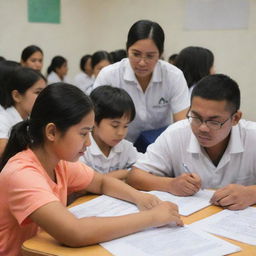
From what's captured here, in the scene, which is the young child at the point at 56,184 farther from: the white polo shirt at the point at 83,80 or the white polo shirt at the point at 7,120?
the white polo shirt at the point at 83,80

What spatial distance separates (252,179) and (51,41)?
439cm

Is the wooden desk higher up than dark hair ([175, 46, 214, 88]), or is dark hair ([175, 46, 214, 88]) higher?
dark hair ([175, 46, 214, 88])

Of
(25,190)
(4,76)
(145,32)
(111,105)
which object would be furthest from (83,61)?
(25,190)

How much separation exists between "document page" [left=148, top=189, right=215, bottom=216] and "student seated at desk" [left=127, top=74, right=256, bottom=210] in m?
0.03

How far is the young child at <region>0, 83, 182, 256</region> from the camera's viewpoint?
41.4 inches

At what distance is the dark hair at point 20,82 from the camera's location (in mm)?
2262

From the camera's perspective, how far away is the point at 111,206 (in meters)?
1.34

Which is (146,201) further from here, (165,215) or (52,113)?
(52,113)

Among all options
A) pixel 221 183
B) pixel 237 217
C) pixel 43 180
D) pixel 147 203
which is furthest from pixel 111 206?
pixel 221 183

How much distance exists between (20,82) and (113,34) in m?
3.93

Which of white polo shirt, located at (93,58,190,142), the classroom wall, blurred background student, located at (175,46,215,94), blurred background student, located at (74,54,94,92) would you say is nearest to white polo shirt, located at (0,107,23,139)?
white polo shirt, located at (93,58,190,142)

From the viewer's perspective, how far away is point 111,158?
6.27 ft

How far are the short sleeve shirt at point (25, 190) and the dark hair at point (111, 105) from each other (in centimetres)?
48

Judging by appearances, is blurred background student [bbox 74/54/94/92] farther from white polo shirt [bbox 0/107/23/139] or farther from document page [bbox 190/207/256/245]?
document page [bbox 190/207/256/245]
